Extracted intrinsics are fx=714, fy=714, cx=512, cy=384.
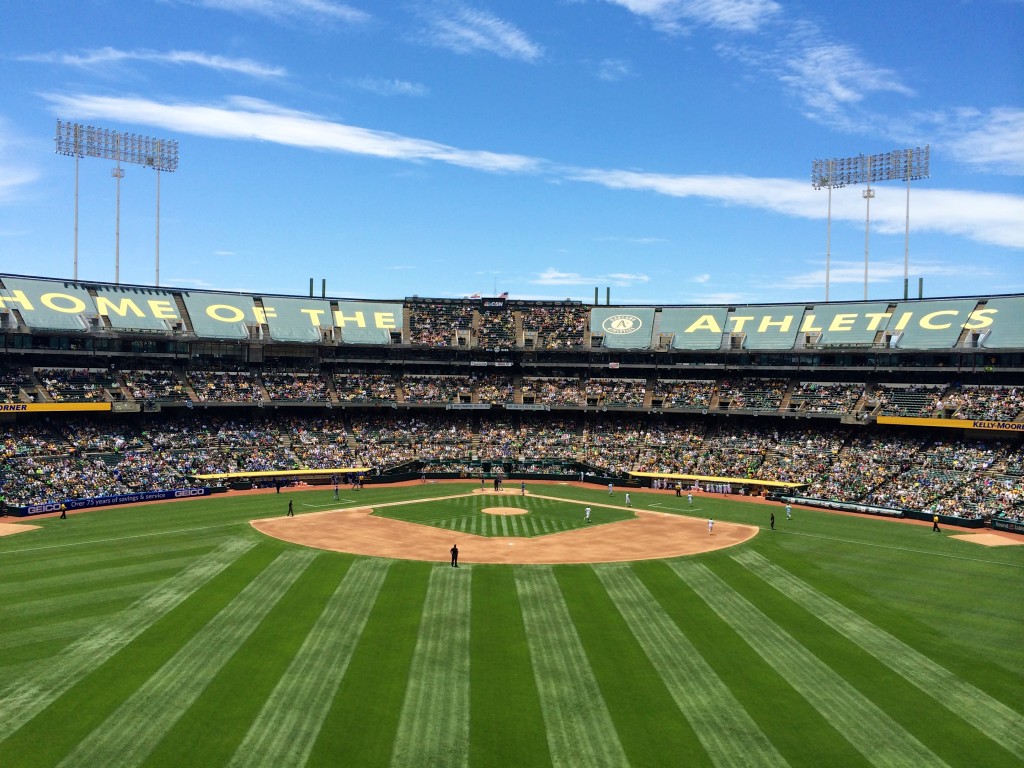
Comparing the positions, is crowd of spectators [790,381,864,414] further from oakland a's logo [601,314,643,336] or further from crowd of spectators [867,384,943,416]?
oakland a's logo [601,314,643,336]

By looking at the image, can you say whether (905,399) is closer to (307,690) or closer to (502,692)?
(502,692)

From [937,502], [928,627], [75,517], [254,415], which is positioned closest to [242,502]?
[75,517]

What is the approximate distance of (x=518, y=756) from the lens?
61.3ft

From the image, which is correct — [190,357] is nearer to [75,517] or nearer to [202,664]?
[75,517]

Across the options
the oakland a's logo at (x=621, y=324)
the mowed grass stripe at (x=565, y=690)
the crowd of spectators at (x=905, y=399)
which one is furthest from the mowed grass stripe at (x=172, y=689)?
the oakland a's logo at (x=621, y=324)

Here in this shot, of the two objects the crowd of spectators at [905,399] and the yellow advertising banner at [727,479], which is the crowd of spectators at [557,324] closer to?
the yellow advertising banner at [727,479]

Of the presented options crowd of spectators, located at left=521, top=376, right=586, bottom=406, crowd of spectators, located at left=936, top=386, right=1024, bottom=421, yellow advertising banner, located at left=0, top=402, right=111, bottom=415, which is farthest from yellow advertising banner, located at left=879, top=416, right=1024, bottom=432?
yellow advertising banner, located at left=0, top=402, right=111, bottom=415

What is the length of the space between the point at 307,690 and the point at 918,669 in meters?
20.7

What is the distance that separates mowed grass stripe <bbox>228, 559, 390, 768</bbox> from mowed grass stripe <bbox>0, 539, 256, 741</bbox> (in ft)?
21.4

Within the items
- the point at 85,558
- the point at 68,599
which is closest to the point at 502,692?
the point at 68,599

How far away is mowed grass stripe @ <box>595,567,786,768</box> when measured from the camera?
1902cm

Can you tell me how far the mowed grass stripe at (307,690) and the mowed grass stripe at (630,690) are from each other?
857cm

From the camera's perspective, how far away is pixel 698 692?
22.6m

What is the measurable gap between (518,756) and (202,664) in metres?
11.9
